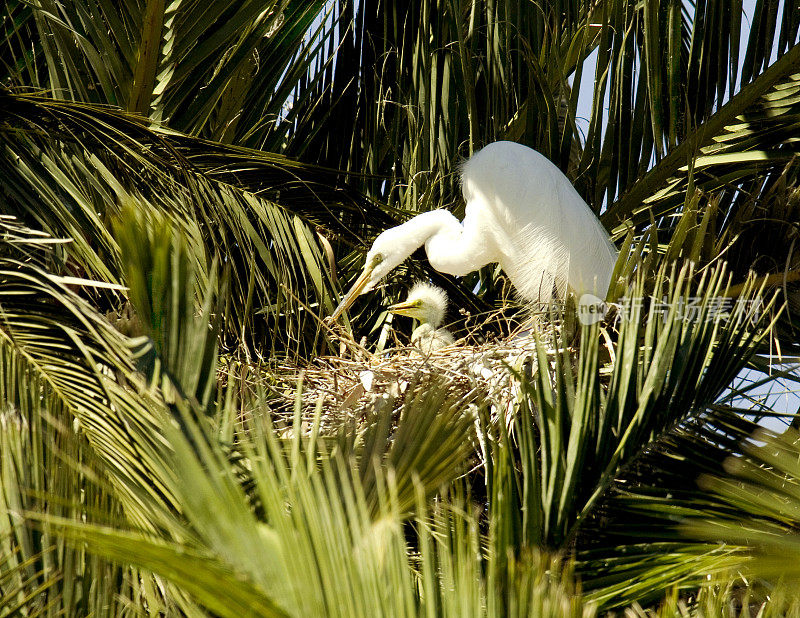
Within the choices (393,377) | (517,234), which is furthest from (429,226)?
(393,377)

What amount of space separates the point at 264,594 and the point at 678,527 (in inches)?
35.5

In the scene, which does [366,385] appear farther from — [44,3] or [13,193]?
[44,3]

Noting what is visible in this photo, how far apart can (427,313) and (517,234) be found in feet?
1.86

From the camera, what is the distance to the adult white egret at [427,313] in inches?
158

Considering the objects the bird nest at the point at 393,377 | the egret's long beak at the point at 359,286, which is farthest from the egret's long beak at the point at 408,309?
Result: the bird nest at the point at 393,377

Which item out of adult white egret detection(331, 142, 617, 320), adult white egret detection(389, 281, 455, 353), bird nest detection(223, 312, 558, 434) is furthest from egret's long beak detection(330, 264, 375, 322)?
bird nest detection(223, 312, 558, 434)

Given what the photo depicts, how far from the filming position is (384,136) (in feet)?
15.2

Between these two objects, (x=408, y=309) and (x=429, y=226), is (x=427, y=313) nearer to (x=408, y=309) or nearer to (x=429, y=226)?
(x=408, y=309)

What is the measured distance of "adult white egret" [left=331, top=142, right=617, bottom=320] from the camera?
418 cm

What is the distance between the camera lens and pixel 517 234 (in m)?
4.37

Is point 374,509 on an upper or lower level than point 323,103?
lower

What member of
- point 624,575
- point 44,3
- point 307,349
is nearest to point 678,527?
point 624,575

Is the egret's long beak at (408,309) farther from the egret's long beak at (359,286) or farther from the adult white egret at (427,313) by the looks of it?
the egret's long beak at (359,286)

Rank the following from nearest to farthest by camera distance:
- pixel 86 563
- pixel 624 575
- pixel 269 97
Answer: pixel 86 563, pixel 624 575, pixel 269 97
